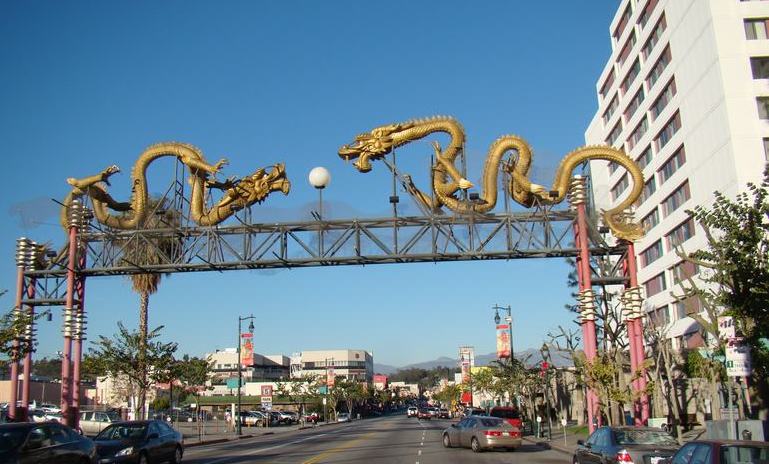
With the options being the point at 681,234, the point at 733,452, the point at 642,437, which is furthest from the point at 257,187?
the point at 681,234

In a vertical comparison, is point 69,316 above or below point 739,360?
above

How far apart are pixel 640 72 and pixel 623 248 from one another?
37.2m

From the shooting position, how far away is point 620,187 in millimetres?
67625

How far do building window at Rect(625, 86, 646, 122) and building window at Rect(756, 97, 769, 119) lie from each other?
51.8 feet

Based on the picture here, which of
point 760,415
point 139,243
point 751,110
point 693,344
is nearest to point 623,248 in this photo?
point 760,415

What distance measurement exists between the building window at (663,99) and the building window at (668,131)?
5.12ft

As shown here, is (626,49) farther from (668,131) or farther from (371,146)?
(371,146)

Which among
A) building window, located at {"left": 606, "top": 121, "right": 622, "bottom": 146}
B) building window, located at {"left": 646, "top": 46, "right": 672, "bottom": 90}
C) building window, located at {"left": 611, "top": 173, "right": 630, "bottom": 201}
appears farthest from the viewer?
building window, located at {"left": 606, "top": 121, "right": 622, "bottom": 146}

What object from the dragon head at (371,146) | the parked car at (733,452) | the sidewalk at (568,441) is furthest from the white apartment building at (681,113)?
the parked car at (733,452)

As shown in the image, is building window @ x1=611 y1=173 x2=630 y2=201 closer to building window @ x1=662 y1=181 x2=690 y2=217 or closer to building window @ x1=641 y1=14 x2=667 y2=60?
building window @ x1=662 y1=181 x2=690 y2=217

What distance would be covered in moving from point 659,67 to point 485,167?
34.1 m

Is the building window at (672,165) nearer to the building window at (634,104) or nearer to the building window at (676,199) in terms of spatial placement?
the building window at (676,199)

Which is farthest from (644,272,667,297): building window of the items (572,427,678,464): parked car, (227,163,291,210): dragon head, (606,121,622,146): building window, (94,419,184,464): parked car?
(94,419,184,464): parked car

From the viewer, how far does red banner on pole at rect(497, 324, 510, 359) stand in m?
54.0
